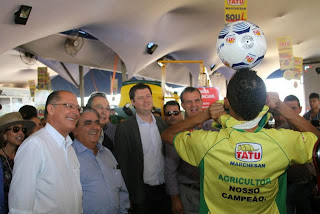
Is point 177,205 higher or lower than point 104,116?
lower

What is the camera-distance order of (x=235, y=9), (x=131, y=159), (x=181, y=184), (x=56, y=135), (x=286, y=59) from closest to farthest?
(x=56, y=135) → (x=181, y=184) → (x=131, y=159) → (x=235, y=9) → (x=286, y=59)

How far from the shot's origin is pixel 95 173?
2.32 metres

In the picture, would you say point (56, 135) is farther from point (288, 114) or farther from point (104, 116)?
point (288, 114)

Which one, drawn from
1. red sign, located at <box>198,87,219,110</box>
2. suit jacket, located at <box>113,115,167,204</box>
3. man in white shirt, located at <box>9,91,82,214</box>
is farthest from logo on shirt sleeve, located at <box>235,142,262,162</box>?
red sign, located at <box>198,87,219,110</box>

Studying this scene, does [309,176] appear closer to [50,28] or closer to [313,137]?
[313,137]

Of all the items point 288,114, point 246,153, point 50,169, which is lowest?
point 50,169

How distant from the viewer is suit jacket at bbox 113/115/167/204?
2.88 meters

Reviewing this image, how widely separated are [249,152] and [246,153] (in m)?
0.02

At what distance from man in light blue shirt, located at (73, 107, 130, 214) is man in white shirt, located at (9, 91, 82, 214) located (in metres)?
0.23

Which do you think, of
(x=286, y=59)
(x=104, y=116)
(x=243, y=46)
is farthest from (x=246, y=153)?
(x=286, y=59)

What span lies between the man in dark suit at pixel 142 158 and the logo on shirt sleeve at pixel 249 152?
1.57 metres

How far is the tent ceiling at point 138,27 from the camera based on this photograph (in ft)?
20.4

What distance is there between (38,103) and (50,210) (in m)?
6.38

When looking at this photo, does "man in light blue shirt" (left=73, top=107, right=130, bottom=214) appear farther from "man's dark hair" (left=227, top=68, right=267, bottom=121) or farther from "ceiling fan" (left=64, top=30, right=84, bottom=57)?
"ceiling fan" (left=64, top=30, right=84, bottom=57)
